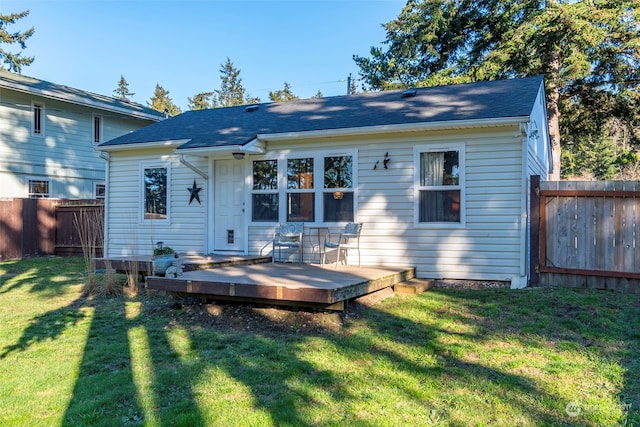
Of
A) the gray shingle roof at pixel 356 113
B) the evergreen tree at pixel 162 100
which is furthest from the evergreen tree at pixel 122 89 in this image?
the gray shingle roof at pixel 356 113

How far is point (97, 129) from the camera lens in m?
17.0

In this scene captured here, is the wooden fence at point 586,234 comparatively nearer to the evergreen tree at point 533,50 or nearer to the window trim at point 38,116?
the evergreen tree at point 533,50

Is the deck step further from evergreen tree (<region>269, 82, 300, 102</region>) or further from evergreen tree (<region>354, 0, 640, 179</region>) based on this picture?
evergreen tree (<region>269, 82, 300, 102</region>)

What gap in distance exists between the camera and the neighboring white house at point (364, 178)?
288 inches

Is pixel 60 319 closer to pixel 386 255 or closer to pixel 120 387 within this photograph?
pixel 120 387

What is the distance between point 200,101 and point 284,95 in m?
6.94

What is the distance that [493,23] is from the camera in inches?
609

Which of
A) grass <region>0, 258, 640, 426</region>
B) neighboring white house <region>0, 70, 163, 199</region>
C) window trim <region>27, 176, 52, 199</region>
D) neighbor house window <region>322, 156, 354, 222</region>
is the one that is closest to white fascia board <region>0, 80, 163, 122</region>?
neighboring white house <region>0, 70, 163, 199</region>

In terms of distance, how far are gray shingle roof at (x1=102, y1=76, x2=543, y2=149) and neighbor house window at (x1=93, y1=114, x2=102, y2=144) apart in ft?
21.8

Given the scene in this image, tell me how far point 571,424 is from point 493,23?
15.4 metres

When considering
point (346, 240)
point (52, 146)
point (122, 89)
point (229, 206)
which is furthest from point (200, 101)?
point (346, 240)

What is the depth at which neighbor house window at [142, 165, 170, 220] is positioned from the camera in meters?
10.1

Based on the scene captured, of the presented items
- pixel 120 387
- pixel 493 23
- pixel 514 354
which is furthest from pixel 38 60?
pixel 514 354

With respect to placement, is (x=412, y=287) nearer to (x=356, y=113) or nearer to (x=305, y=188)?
(x=305, y=188)
